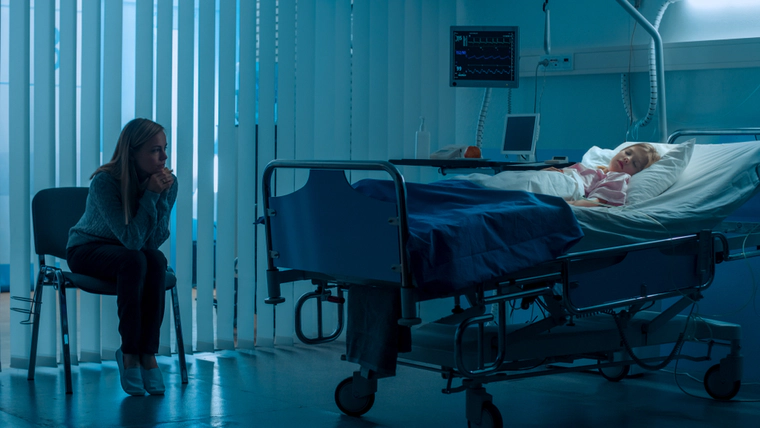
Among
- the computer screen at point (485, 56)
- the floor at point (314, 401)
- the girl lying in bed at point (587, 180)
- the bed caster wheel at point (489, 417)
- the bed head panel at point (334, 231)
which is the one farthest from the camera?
the computer screen at point (485, 56)

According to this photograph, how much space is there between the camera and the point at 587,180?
3.08m

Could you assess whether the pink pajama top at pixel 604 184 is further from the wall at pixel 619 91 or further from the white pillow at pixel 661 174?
the wall at pixel 619 91

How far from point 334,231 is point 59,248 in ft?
4.43

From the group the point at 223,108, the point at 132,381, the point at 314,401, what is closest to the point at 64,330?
the point at 132,381

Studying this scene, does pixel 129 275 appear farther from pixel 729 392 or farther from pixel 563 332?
pixel 729 392

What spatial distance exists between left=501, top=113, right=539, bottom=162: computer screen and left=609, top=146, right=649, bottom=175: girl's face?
49cm

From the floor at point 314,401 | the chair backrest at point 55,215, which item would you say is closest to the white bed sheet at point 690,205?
the floor at point 314,401

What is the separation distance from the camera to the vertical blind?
10.7 feet

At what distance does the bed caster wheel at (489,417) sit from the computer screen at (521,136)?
5.01 feet

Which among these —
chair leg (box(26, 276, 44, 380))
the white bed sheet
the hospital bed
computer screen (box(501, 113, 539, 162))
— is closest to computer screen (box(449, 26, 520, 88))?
computer screen (box(501, 113, 539, 162))

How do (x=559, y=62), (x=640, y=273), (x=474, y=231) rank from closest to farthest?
(x=474, y=231)
(x=640, y=273)
(x=559, y=62)

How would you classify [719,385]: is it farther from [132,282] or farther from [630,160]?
[132,282]

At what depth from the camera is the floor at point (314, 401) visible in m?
2.66

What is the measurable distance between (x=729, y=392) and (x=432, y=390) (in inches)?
41.1
